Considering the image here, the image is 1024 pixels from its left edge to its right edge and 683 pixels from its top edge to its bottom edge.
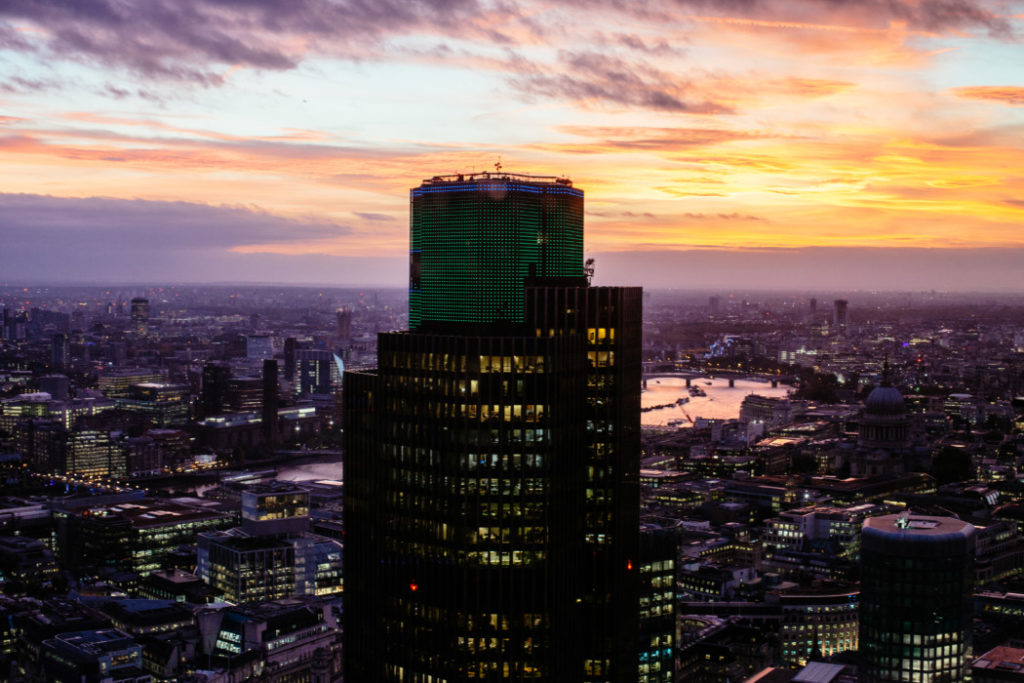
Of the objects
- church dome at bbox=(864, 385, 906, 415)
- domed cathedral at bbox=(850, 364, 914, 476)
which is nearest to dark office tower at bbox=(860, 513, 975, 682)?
domed cathedral at bbox=(850, 364, 914, 476)

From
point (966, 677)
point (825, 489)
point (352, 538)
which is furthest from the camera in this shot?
point (825, 489)

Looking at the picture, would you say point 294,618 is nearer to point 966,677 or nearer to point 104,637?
point 104,637

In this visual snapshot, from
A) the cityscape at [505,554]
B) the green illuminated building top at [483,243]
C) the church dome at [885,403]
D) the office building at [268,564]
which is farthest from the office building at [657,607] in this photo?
the church dome at [885,403]

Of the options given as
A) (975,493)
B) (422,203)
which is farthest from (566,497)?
(975,493)

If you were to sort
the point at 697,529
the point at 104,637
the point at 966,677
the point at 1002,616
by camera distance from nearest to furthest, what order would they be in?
the point at 966,677 → the point at 104,637 → the point at 1002,616 → the point at 697,529

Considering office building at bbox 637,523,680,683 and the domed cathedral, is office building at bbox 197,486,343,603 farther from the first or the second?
the domed cathedral

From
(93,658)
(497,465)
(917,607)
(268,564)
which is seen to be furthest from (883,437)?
(497,465)

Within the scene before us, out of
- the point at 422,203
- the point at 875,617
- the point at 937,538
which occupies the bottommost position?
the point at 875,617

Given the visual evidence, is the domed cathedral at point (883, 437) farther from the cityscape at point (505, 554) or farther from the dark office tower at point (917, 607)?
the dark office tower at point (917, 607)
